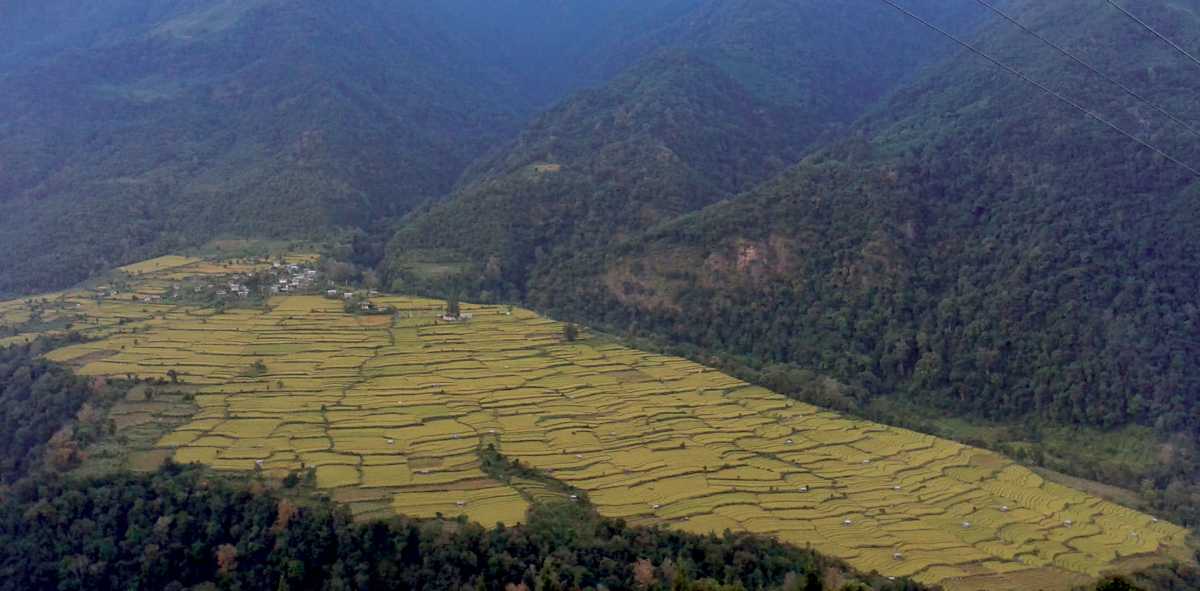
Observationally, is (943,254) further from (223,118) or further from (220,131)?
(223,118)

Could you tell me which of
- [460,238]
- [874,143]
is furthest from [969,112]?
[460,238]

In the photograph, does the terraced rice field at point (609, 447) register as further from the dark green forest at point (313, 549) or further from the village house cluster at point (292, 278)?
the village house cluster at point (292, 278)

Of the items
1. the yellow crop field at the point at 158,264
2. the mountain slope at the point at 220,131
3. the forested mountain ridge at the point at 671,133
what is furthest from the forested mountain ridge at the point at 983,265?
the mountain slope at the point at 220,131

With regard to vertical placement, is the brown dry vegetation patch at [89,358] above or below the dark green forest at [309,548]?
below

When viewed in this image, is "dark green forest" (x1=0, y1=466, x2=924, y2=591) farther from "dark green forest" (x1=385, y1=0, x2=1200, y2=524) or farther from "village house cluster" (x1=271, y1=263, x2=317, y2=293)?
"village house cluster" (x1=271, y1=263, x2=317, y2=293)

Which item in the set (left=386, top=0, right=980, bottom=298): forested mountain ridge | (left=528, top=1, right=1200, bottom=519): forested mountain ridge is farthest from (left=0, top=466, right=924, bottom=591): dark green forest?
(left=386, top=0, right=980, bottom=298): forested mountain ridge

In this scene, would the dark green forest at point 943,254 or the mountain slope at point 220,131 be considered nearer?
the dark green forest at point 943,254

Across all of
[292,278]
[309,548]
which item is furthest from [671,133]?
[309,548]
